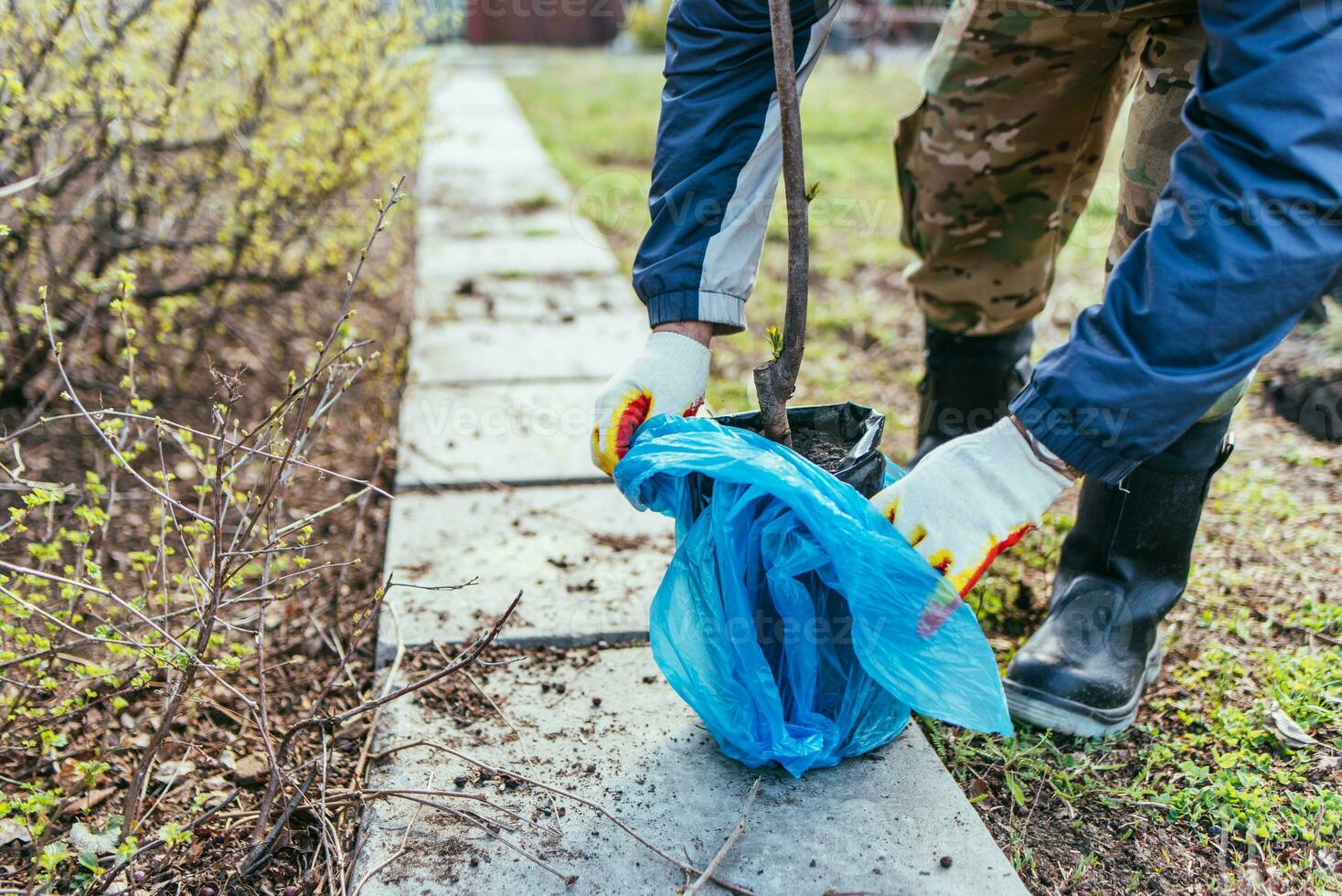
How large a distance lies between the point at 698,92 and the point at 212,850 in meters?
1.39

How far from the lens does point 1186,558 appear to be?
1896 mm

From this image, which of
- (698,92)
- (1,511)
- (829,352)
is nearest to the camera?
(698,92)

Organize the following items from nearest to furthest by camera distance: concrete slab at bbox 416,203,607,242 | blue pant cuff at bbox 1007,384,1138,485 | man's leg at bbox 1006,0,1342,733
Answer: man's leg at bbox 1006,0,1342,733 → blue pant cuff at bbox 1007,384,1138,485 → concrete slab at bbox 416,203,607,242

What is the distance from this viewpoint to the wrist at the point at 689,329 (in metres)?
1.77

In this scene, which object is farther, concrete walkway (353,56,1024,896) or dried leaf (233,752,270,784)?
dried leaf (233,752,270,784)

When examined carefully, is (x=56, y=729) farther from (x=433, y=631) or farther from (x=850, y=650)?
(x=850, y=650)

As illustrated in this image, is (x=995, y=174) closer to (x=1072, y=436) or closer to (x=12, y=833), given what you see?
(x=1072, y=436)

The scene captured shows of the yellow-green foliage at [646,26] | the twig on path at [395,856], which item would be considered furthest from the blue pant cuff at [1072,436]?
the yellow-green foliage at [646,26]

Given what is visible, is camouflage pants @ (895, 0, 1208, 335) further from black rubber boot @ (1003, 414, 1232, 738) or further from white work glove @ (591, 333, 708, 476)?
white work glove @ (591, 333, 708, 476)

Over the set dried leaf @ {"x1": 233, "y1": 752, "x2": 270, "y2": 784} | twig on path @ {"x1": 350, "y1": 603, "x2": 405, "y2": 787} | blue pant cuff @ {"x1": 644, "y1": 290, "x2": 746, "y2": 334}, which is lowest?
dried leaf @ {"x1": 233, "y1": 752, "x2": 270, "y2": 784}

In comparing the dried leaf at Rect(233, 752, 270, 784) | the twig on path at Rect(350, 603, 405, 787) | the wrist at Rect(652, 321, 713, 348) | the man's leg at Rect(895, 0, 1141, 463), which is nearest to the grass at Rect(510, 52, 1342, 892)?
the man's leg at Rect(895, 0, 1141, 463)

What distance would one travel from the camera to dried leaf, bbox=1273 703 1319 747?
1.75m

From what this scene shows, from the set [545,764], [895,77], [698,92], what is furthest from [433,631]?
[895,77]

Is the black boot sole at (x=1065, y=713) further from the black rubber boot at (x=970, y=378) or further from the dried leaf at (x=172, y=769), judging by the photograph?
the dried leaf at (x=172, y=769)
